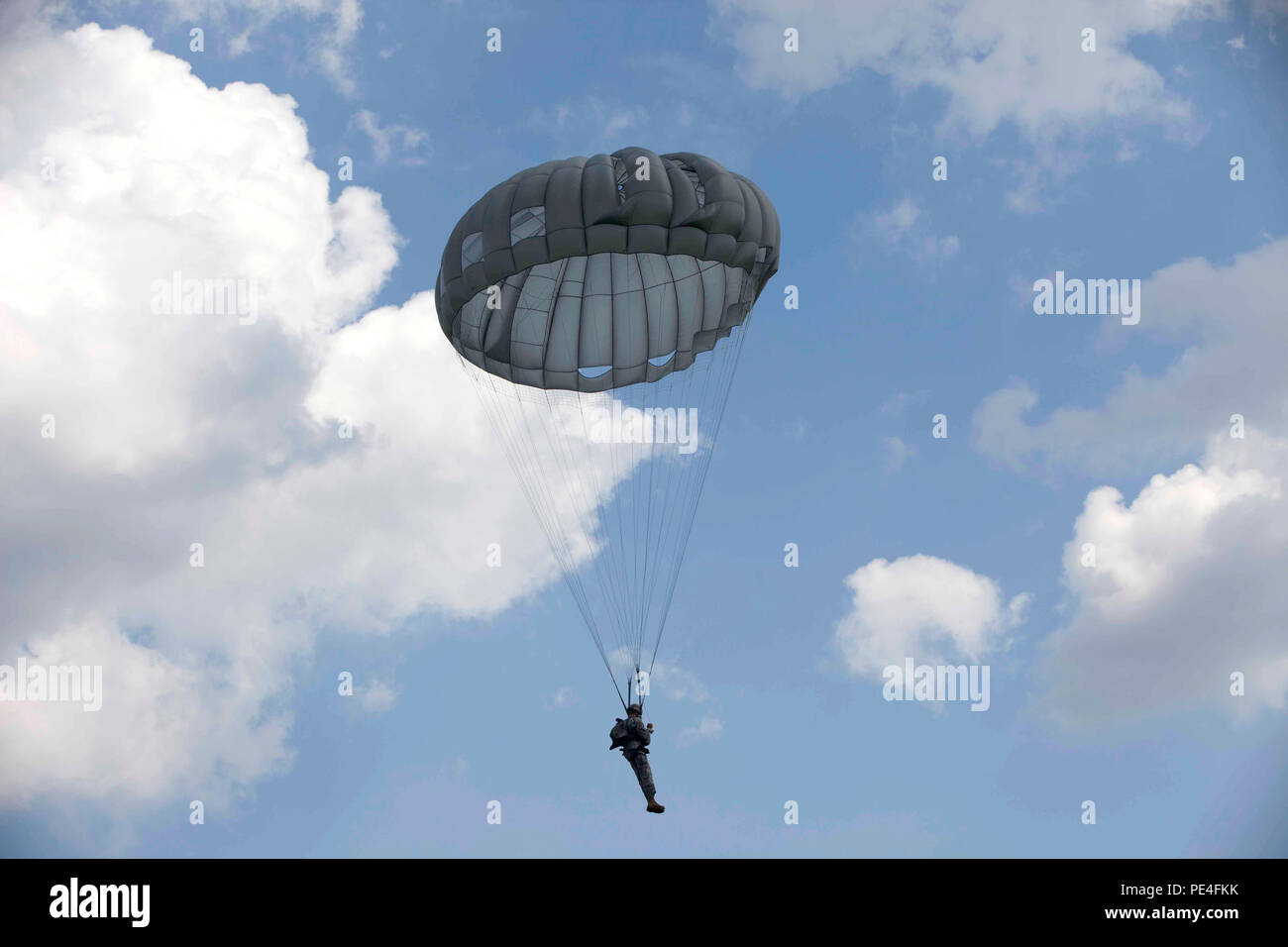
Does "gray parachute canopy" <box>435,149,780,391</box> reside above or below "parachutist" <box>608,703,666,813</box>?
above

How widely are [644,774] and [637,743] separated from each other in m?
0.61

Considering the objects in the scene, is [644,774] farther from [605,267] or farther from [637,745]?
[605,267]

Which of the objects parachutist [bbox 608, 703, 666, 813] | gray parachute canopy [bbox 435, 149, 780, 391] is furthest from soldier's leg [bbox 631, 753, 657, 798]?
gray parachute canopy [bbox 435, 149, 780, 391]

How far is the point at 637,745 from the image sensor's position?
82.5 ft

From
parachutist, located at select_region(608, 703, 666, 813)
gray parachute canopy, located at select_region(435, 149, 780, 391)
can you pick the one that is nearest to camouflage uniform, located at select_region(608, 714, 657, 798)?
parachutist, located at select_region(608, 703, 666, 813)

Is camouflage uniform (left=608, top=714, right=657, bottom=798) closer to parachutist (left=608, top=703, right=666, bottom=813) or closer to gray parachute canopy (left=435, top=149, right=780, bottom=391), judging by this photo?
parachutist (left=608, top=703, right=666, bottom=813)

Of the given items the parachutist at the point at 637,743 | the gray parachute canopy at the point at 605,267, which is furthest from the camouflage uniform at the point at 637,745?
the gray parachute canopy at the point at 605,267

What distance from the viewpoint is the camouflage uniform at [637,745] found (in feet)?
81.9

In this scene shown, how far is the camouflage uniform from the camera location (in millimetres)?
24969

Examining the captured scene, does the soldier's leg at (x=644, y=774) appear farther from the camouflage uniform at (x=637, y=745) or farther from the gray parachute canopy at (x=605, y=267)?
the gray parachute canopy at (x=605, y=267)
